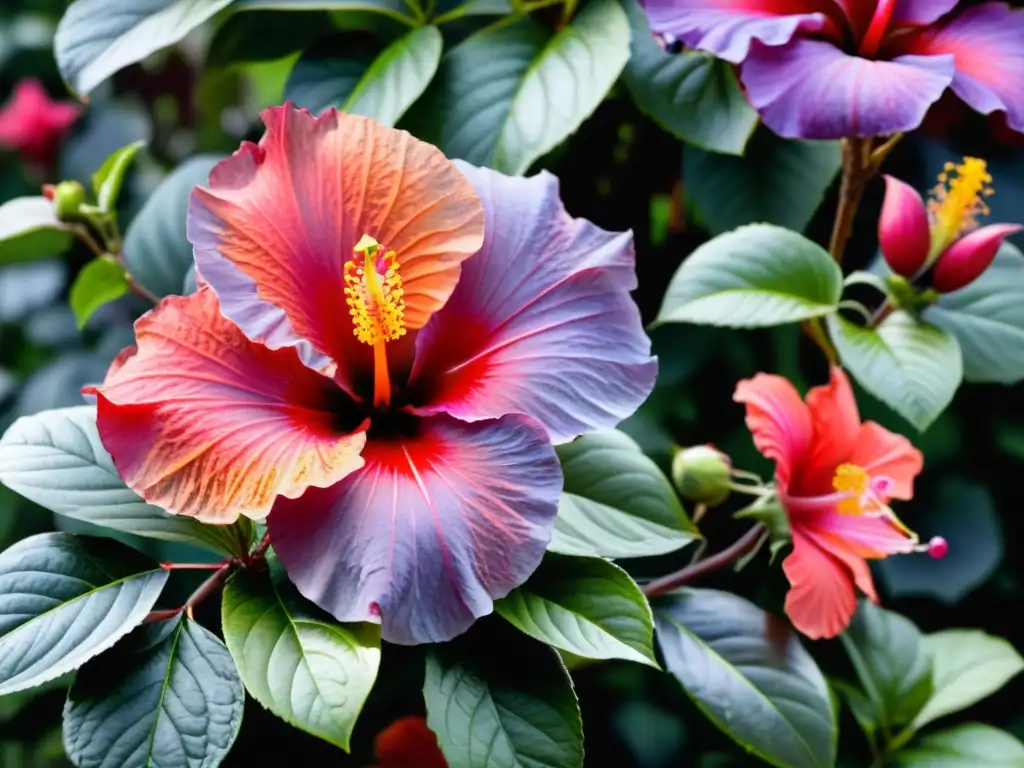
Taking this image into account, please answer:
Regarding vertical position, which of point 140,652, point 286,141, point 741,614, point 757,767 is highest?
point 286,141

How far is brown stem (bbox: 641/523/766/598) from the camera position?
599mm

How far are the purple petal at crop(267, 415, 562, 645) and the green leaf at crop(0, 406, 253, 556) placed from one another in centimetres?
7

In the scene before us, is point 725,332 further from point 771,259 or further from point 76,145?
point 76,145

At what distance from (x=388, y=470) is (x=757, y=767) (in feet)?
1.19

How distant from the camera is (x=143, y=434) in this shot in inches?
17.1

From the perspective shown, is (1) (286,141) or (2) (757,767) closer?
(1) (286,141)

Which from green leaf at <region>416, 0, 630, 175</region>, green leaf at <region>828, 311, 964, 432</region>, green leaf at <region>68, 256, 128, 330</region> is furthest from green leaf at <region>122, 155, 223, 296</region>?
green leaf at <region>828, 311, 964, 432</region>

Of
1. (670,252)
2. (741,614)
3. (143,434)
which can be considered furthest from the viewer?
(670,252)

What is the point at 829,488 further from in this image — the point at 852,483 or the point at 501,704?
the point at 501,704

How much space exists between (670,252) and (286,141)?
373mm

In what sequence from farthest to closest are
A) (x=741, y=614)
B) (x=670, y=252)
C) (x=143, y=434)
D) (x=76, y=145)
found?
(x=76, y=145) → (x=670, y=252) → (x=741, y=614) → (x=143, y=434)

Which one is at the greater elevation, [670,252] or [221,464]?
[221,464]

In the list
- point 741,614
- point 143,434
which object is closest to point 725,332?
point 741,614

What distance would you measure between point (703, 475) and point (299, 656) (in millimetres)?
253
